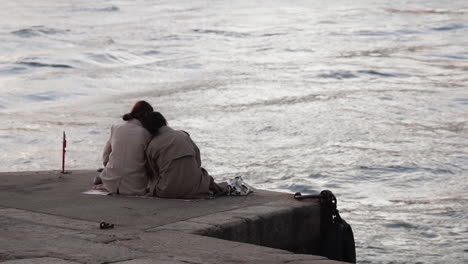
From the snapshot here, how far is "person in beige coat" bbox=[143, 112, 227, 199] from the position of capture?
27.2 ft

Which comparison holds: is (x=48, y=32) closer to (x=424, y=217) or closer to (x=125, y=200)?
(x=424, y=217)

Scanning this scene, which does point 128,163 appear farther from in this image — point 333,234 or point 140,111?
point 333,234

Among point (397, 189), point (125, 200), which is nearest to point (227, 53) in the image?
point (397, 189)

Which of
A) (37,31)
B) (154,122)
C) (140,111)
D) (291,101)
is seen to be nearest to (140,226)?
(154,122)

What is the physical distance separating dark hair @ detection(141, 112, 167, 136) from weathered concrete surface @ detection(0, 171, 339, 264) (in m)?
0.73

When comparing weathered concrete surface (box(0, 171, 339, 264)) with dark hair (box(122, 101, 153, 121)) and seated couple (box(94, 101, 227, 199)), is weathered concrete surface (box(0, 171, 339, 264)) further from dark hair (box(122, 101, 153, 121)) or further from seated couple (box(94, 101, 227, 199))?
dark hair (box(122, 101, 153, 121))

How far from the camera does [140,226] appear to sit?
687 cm

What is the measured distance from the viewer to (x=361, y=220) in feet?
39.9

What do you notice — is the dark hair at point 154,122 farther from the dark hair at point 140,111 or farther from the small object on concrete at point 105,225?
the small object on concrete at point 105,225

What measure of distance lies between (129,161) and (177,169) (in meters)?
0.56

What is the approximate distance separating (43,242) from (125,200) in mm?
2280

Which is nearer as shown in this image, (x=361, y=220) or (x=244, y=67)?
(x=361, y=220)

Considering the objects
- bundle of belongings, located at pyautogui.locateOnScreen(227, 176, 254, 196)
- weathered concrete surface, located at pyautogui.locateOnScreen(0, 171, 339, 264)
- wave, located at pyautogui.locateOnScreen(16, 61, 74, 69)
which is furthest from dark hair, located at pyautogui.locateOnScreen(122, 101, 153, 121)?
wave, located at pyautogui.locateOnScreen(16, 61, 74, 69)

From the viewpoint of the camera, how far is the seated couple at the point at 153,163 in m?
8.33
